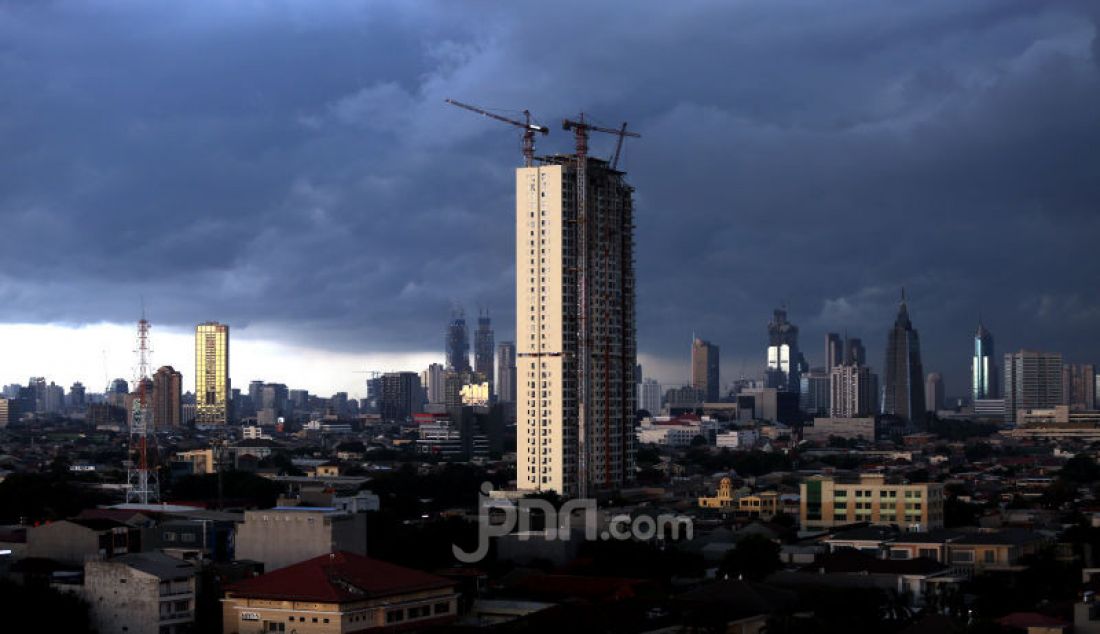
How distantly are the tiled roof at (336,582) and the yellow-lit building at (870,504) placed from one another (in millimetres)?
29417

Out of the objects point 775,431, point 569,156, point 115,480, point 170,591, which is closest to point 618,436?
point 569,156

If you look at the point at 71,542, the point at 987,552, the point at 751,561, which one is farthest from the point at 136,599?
the point at 987,552

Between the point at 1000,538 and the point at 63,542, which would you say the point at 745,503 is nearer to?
the point at 1000,538

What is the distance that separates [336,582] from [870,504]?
34282mm

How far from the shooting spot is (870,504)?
226 ft

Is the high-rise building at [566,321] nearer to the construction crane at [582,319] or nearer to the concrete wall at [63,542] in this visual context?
the construction crane at [582,319]

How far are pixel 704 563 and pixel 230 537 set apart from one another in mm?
13974

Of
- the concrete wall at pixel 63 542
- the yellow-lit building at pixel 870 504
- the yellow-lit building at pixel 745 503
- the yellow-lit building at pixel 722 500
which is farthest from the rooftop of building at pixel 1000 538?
the concrete wall at pixel 63 542

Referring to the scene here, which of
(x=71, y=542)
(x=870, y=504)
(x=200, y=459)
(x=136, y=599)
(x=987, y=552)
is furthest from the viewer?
(x=200, y=459)

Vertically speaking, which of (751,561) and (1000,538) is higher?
(1000,538)

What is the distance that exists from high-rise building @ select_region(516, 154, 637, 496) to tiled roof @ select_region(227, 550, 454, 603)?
128ft

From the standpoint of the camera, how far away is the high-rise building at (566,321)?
80.2m

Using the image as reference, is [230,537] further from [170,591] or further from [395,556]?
[170,591]

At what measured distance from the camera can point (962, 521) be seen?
70312 millimetres
